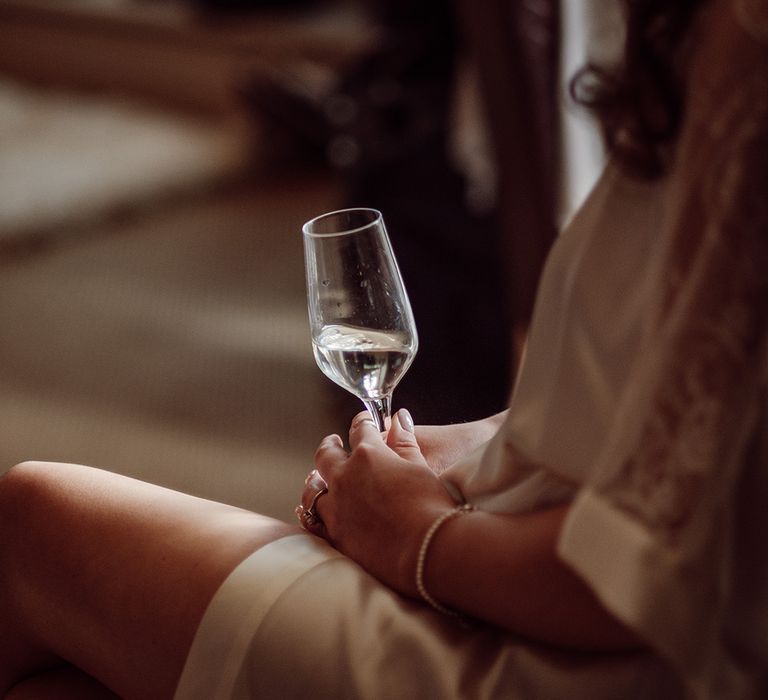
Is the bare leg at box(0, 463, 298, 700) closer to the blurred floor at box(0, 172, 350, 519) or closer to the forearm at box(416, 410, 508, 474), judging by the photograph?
the forearm at box(416, 410, 508, 474)

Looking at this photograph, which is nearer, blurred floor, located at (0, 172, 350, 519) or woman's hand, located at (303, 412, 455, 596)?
woman's hand, located at (303, 412, 455, 596)

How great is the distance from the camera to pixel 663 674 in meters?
0.63

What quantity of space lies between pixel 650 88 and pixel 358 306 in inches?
12.9

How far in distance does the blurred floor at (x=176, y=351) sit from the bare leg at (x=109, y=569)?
856 millimetres

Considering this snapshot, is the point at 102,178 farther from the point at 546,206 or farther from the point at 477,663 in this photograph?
the point at 477,663

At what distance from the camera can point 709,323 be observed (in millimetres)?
535

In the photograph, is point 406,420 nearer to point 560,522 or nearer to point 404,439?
point 404,439

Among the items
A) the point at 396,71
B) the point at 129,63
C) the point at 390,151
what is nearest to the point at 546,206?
the point at 390,151

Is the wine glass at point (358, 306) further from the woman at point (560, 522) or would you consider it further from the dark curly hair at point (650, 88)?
the dark curly hair at point (650, 88)

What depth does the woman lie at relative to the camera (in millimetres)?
536

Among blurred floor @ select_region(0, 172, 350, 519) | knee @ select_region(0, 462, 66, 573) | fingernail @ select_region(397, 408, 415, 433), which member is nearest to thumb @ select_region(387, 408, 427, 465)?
fingernail @ select_region(397, 408, 415, 433)

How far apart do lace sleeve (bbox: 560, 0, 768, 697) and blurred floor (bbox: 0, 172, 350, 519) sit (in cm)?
119

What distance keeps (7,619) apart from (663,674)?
0.54 meters

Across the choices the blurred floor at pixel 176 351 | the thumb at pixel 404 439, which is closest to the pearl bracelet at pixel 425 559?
the thumb at pixel 404 439
